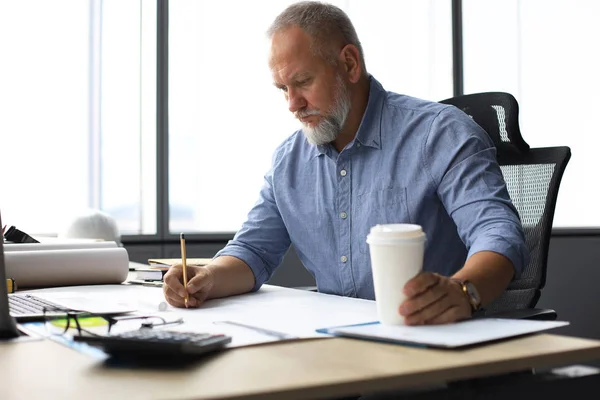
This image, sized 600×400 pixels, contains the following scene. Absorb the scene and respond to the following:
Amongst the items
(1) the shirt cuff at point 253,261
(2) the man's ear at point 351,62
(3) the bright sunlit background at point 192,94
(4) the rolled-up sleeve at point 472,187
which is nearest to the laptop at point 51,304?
(1) the shirt cuff at point 253,261

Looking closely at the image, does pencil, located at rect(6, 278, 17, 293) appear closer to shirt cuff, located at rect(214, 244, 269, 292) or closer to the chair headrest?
shirt cuff, located at rect(214, 244, 269, 292)

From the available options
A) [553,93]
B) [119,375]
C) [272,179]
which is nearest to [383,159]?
[272,179]

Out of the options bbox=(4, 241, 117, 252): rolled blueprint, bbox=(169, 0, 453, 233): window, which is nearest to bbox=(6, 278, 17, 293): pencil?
bbox=(4, 241, 117, 252): rolled blueprint

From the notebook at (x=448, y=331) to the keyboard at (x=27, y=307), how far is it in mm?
520

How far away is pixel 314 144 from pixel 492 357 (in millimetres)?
1094

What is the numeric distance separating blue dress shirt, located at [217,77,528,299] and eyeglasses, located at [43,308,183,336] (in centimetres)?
56

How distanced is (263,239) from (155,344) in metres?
1.09

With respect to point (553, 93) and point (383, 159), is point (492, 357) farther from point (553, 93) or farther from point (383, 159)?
point (553, 93)

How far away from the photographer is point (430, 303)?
3.65 ft

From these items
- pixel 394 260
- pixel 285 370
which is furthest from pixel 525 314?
pixel 285 370

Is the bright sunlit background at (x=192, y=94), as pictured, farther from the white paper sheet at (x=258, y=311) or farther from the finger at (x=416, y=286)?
the finger at (x=416, y=286)

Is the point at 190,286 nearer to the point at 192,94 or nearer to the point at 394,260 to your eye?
the point at 394,260

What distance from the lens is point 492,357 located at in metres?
0.90

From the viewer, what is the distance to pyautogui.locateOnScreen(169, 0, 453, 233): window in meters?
3.89
